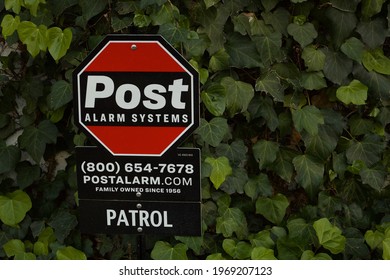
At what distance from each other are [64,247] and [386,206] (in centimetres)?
127

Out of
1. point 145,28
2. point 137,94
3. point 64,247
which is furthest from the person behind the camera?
point 64,247

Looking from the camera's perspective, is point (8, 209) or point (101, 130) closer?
point (101, 130)

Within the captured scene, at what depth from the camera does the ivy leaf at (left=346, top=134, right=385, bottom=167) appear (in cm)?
245

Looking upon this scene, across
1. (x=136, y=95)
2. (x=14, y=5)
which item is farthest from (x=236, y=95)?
(x=14, y=5)

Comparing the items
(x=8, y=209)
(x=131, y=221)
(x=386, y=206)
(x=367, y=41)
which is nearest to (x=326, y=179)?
(x=386, y=206)

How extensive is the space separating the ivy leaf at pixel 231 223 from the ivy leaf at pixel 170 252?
0.15 metres

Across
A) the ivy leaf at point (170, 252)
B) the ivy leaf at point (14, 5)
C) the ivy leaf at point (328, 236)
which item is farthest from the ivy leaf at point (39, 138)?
the ivy leaf at point (328, 236)

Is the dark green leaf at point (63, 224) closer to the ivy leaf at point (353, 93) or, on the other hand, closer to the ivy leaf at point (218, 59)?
the ivy leaf at point (218, 59)

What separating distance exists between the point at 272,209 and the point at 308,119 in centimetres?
38

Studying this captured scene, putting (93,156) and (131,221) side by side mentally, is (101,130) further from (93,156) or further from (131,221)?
(131,221)

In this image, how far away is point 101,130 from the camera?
1.66 meters

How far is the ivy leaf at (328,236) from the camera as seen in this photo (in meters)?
2.34

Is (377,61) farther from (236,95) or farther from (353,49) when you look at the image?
(236,95)

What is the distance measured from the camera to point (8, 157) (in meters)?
2.43
